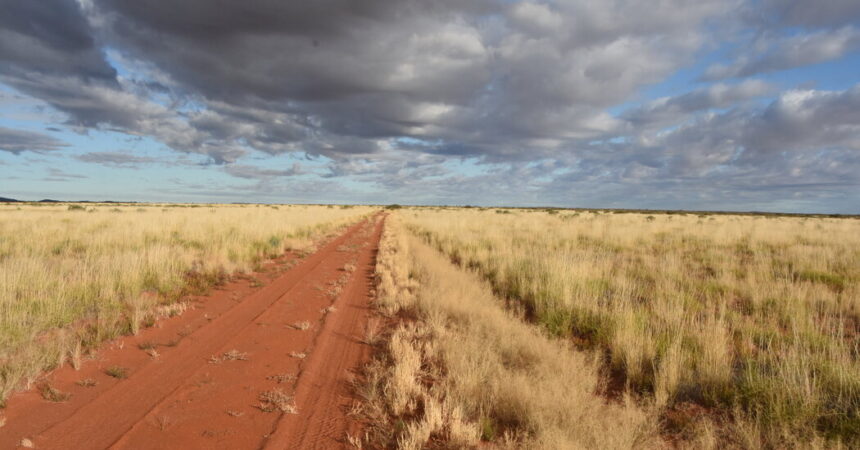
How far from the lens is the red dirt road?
3.44m

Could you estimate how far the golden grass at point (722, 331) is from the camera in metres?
3.57

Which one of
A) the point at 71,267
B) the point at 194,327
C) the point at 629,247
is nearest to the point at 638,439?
the point at 194,327

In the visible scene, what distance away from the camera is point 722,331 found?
5297 mm

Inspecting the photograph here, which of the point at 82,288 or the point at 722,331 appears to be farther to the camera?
the point at 82,288

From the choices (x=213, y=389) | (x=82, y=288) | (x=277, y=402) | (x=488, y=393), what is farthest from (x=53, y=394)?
(x=488, y=393)

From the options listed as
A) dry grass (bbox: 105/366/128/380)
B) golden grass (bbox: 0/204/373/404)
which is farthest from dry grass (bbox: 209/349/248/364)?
golden grass (bbox: 0/204/373/404)

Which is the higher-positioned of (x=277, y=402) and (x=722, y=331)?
(x=722, y=331)

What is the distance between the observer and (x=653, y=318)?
643cm

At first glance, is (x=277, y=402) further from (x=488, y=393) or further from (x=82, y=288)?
(x=82, y=288)

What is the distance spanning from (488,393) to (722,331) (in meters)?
3.77

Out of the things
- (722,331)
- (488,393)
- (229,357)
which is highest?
(722,331)

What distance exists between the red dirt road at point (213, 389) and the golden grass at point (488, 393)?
521 mm

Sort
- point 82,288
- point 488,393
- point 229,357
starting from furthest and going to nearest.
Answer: point 82,288
point 229,357
point 488,393

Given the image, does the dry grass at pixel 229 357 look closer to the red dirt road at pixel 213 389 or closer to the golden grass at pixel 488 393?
the red dirt road at pixel 213 389
